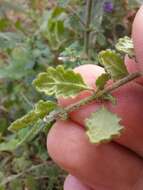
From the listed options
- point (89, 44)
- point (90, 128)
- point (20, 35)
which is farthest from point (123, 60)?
point (20, 35)

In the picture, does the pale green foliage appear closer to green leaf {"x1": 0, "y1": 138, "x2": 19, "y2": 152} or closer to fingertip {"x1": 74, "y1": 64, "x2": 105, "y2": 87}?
green leaf {"x1": 0, "y1": 138, "x2": 19, "y2": 152}

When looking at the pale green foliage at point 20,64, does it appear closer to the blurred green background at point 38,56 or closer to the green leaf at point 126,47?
the blurred green background at point 38,56

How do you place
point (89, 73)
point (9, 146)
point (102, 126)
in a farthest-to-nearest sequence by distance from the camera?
point (9, 146) → point (89, 73) → point (102, 126)

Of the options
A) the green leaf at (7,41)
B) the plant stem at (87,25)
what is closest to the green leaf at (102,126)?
the plant stem at (87,25)

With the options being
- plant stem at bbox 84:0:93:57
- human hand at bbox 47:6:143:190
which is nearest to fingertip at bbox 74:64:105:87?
human hand at bbox 47:6:143:190

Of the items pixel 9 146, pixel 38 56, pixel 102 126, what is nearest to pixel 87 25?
pixel 38 56

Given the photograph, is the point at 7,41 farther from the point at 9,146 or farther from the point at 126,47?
the point at 126,47
